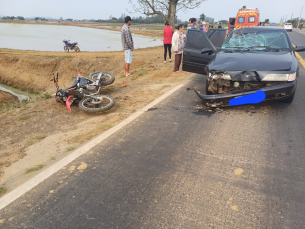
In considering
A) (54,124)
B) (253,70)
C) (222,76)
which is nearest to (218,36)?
(222,76)

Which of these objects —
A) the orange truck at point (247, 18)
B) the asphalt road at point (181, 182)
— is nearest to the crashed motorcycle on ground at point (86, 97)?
the asphalt road at point (181, 182)

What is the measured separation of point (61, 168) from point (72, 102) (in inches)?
116

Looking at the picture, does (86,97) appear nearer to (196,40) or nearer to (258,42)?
(196,40)

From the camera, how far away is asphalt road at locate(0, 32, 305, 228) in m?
2.25

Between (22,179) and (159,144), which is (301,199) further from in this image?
(22,179)

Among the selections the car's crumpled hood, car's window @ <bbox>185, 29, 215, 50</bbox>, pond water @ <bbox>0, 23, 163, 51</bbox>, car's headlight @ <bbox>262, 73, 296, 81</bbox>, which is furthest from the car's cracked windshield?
pond water @ <bbox>0, 23, 163, 51</bbox>

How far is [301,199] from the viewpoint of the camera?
244cm

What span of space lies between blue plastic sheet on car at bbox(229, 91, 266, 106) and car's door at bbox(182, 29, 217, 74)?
237cm

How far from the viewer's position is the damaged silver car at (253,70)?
14.8 feet

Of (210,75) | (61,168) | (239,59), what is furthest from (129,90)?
(61,168)

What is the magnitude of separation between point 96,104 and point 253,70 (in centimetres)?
340

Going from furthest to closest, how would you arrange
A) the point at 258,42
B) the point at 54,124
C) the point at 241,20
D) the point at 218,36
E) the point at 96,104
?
the point at 241,20
the point at 218,36
the point at 258,42
the point at 96,104
the point at 54,124

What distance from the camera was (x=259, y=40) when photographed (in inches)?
229

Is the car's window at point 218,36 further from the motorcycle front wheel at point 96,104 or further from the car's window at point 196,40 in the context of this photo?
the motorcycle front wheel at point 96,104
